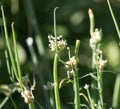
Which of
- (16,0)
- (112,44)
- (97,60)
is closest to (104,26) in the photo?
(112,44)

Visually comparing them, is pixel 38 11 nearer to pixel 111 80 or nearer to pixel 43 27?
pixel 43 27

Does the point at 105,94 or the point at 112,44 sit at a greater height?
the point at 112,44

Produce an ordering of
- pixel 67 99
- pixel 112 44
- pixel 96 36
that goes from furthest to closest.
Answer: pixel 112 44 < pixel 67 99 < pixel 96 36

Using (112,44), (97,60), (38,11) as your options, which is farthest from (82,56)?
(97,60)

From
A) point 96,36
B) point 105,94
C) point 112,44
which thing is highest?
point 96,36

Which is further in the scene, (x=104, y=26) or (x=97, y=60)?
(x=104, y=26)

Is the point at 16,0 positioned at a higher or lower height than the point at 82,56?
higher

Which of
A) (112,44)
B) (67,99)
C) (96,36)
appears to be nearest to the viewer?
(96,36)

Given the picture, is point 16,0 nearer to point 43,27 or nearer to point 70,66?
point 43,27

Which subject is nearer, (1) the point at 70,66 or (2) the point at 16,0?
(1) the point at 70,66
